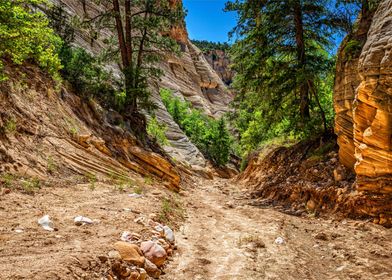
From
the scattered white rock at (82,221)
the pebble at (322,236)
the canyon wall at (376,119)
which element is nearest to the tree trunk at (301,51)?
the canyon wall at (376,119)

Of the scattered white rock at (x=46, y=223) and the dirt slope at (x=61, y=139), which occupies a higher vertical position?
the dirt slope at (x=61, y=139)

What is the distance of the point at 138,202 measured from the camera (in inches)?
290

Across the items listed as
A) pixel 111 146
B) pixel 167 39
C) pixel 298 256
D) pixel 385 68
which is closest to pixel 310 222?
pixel 298 256

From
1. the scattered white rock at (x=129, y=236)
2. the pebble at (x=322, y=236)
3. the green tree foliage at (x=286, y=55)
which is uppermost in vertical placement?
the green tree foliage at (x=286, y=55)

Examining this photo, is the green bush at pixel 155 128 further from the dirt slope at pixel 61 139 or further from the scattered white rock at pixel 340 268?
the scattered white rock at pixel 340 268

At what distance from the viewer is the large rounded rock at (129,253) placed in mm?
4066

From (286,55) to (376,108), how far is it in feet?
22.7

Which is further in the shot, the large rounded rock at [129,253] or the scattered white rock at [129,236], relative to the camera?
the scattered white rock at [129,236]

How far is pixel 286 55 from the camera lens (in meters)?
13.6

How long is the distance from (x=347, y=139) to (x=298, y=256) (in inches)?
191

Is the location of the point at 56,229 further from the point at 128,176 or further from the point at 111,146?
the point at 111,146

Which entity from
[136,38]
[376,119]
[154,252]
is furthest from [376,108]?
[136,38]

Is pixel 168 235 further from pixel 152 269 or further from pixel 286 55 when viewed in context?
pixel 286 55

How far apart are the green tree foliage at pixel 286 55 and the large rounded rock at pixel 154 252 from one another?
897cm
